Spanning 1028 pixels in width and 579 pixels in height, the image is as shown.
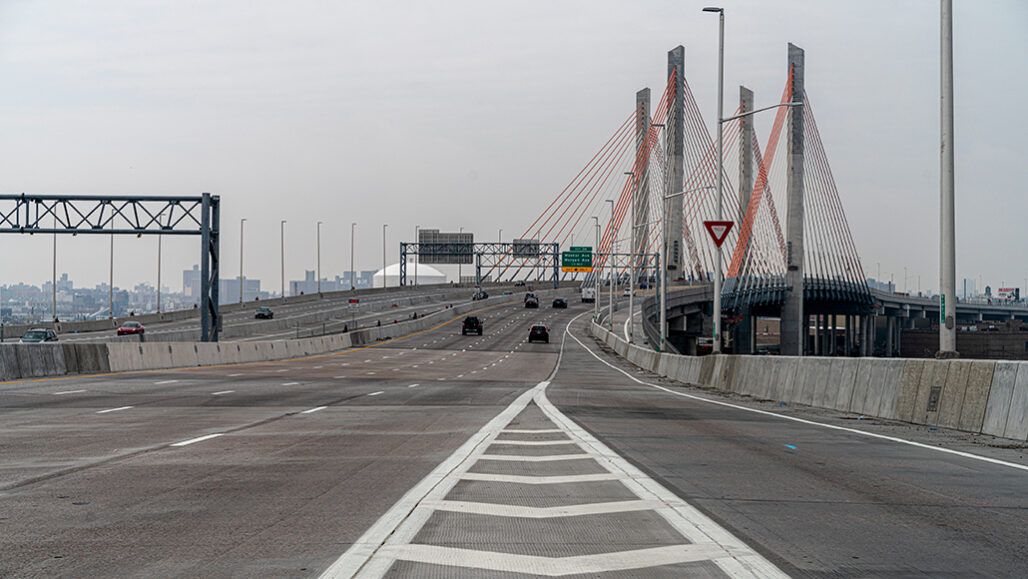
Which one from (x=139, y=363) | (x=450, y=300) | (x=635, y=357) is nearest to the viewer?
(x=139, y=363)

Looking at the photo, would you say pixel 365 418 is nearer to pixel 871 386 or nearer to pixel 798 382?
pixel 871 386

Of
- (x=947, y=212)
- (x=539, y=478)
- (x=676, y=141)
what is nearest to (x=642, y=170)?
(x=676, y=141)

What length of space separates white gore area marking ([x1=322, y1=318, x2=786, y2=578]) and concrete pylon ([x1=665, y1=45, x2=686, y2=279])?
68592 mm

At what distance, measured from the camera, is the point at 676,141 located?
257ft

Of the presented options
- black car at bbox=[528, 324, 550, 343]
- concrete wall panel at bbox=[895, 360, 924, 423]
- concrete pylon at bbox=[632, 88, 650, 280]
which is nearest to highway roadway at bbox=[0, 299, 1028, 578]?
concrete wall panel at bbox=[895, 360, 924, 423]

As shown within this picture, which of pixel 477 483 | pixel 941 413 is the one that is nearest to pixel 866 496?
pixel 477 483

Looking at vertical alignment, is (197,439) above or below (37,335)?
above

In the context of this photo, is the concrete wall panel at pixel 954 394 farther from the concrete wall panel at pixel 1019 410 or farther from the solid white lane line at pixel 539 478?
the solid white lane line at pixel 539 478

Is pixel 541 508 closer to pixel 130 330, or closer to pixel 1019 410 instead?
pixel 1019 410

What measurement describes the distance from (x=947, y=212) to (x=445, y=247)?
139785 millimetres

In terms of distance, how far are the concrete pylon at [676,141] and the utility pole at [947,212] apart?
58149 millimetres

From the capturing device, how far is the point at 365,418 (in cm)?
1764

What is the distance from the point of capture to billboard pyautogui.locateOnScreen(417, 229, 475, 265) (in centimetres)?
15288

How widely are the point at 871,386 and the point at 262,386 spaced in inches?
623
